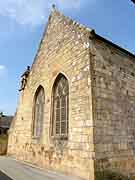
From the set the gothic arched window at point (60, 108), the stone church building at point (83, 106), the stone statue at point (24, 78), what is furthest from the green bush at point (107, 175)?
the stone statue at point (24, 78)

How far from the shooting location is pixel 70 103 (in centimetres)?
707

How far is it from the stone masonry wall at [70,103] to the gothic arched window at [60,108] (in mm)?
265

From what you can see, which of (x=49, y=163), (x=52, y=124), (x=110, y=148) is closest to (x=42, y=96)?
(x=52, y=124)

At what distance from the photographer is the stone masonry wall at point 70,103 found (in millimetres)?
6148

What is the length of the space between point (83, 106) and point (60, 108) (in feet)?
6.05

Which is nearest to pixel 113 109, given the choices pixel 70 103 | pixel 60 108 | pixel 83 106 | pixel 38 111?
pixel 83 106

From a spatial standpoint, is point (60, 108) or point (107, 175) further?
point (60, 108)

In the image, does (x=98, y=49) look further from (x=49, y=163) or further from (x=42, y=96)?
(x=49, y=163)

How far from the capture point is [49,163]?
7.76 metres

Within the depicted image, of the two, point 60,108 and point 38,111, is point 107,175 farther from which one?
point 38,111

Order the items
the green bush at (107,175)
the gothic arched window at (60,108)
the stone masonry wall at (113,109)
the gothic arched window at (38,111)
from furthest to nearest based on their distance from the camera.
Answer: the gothic arched window at (38,111) < the gothic arched window at (60,108) < the stone masonry wall at (113,109) < the green bush at (107,175)

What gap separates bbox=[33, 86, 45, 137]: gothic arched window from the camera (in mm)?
9430

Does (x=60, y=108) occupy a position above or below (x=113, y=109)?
above

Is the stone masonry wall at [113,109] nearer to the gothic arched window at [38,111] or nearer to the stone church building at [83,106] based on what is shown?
A: the stone church building at [83,106]
